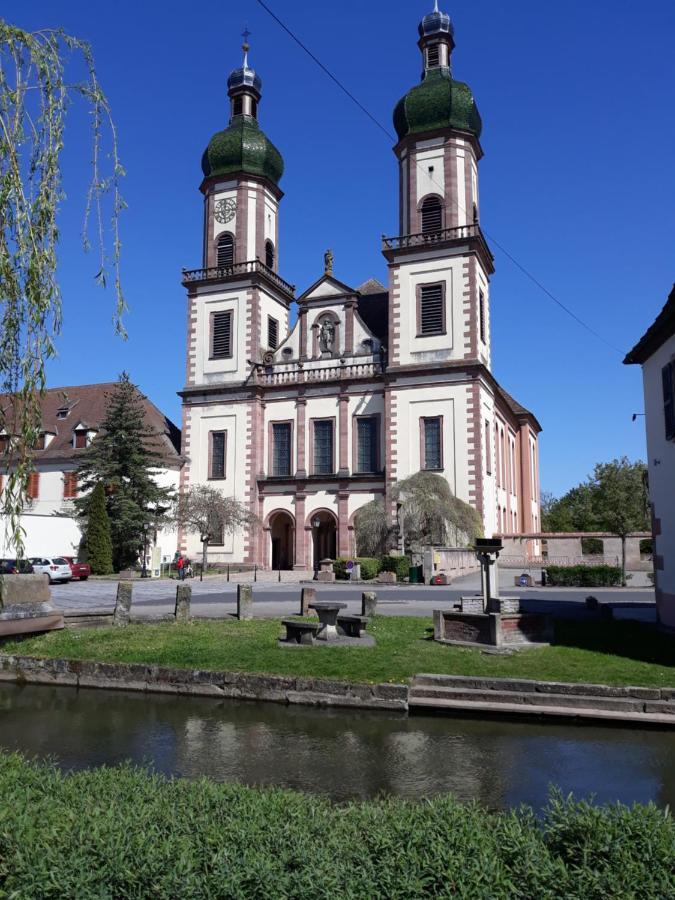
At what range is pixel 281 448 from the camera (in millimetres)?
47188

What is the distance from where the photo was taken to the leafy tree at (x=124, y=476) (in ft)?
143

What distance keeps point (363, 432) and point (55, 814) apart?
133ft

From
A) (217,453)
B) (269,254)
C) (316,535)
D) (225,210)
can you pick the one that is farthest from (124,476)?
(225,210)

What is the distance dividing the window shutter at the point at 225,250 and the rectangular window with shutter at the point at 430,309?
44.9ft

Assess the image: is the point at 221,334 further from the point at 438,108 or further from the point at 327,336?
the point at 438,108

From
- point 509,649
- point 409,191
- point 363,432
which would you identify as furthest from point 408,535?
point 509,649

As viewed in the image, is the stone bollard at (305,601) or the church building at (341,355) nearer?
the stone bollard at (305,601)

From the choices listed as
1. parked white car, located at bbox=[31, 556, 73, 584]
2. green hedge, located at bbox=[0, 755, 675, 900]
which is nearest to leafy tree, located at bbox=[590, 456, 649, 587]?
parked white car, located at bbox=[31, 556, 73, 584]

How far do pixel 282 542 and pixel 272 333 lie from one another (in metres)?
14.0

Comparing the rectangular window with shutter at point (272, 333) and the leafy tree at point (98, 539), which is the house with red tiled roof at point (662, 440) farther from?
the rectangular window with shutter at point (272, 333)

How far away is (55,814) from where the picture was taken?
14.9ft

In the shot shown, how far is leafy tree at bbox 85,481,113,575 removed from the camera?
41969 millimetres

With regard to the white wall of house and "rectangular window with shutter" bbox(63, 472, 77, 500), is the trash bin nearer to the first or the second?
the white wall of house

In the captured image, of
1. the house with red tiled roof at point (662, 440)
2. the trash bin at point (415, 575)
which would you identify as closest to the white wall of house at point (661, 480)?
the house with red tiled roof at point (662, 440)
